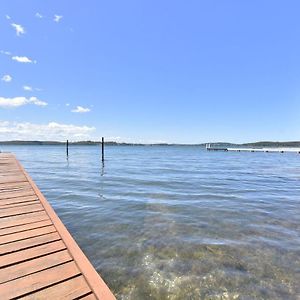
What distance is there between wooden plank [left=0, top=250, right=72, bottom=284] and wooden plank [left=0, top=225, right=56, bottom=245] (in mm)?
918

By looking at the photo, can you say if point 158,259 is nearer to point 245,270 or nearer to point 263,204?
point 245,270

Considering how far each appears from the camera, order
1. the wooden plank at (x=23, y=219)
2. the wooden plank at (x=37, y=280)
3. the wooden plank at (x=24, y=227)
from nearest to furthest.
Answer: the wooden plank at (x=37, y=280) → the wooden plank at (x=24, y=227) → the wooden plank at (x=23, y=219)

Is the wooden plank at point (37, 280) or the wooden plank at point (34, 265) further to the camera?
the wooden plank at point (34, 265)

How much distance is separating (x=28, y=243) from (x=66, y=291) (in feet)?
5.46

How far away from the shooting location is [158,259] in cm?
596

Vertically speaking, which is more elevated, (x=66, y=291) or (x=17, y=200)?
(x=17, y=200)

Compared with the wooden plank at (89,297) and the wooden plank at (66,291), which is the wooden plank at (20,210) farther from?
the wooden plank at (89,297)

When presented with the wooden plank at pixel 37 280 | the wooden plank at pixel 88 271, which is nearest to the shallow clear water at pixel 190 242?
the wooden plank at pixel 88 271

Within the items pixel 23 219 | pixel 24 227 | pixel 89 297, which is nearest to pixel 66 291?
pixel 89 297

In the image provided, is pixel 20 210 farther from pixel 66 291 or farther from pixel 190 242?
pixel 190 242

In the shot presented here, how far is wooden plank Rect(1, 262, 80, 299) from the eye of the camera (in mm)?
3080

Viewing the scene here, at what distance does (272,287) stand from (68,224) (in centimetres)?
622

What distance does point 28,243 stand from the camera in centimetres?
438

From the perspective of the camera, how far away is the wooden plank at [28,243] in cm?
415
